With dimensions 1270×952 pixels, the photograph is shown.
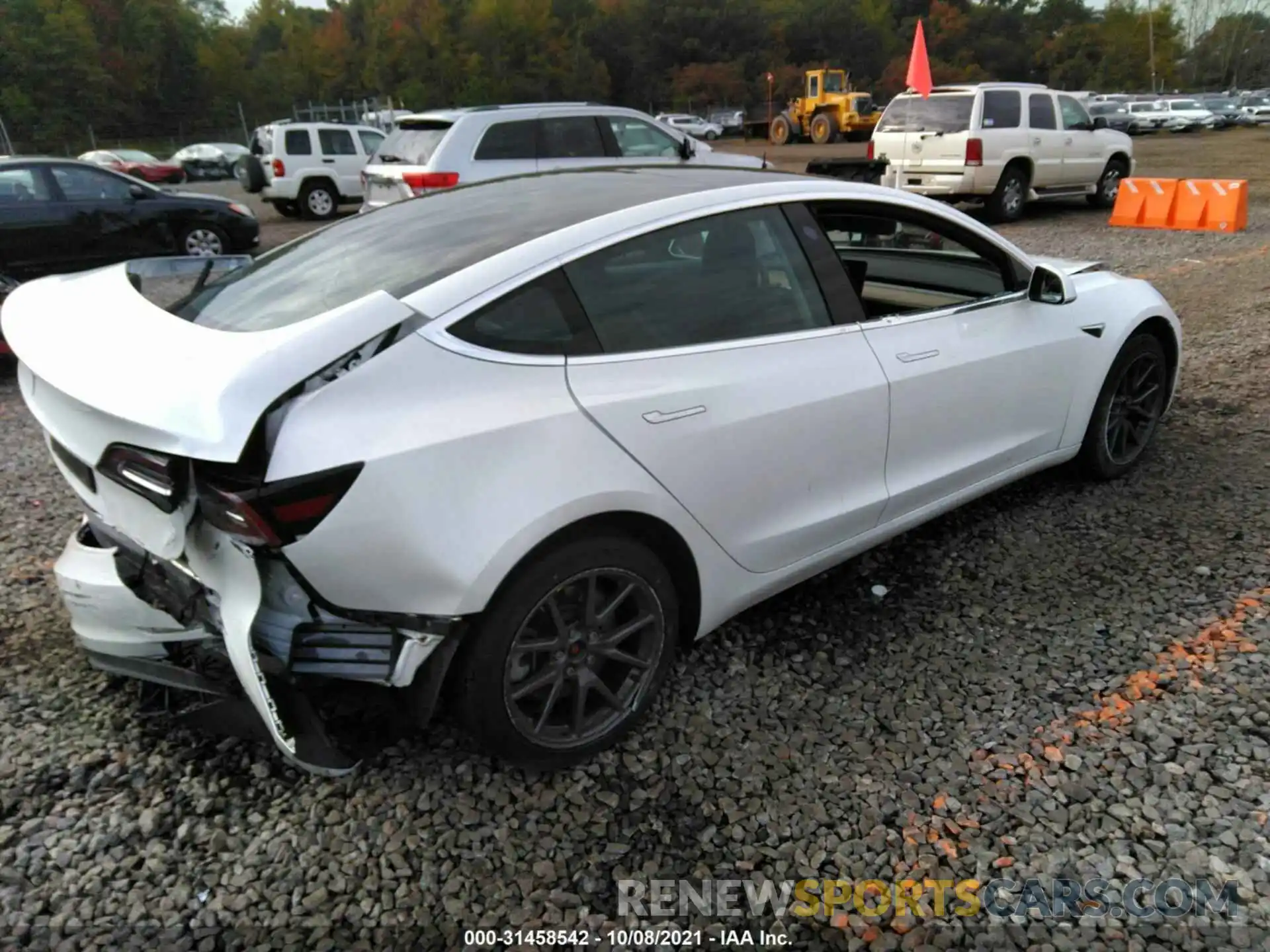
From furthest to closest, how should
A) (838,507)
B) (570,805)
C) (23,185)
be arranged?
(23,185) < (838,507) < (570,805)

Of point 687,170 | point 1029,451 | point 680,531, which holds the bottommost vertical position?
point 1029,451

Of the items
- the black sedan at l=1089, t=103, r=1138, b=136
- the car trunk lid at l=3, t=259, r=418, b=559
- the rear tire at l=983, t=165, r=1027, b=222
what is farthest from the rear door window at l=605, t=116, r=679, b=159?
the black sedan at l=1089, t=103, r=1138, b=136

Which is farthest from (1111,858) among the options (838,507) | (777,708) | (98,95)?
(98,95)

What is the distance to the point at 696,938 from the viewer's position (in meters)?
2.05

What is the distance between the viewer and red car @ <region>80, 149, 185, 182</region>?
983 inches

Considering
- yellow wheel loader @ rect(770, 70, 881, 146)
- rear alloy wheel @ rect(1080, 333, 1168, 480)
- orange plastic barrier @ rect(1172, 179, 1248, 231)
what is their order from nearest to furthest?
rear alloy wheel @ rect(1080, 333, 1168, 480), orange plastic barrier @ rect(1172, 179, 1248, 231), yellow wheel loader @ rect(770, 70, 881, 146)

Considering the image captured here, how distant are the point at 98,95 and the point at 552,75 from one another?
100 ft

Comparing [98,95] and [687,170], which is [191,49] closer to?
[98,95]

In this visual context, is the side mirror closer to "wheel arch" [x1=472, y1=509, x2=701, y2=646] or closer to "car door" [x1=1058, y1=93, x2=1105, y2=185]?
"wheel arch" [x1=472, y1=509, x2=701, y2=646]

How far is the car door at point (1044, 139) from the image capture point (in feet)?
42.5

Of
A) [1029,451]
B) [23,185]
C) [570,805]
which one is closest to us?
[570,805]

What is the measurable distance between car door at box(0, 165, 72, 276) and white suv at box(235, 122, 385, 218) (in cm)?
655

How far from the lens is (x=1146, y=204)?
40.3 ft

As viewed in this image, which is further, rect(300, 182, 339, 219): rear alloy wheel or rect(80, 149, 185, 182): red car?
rect(80, 149, 185, 182): red car
